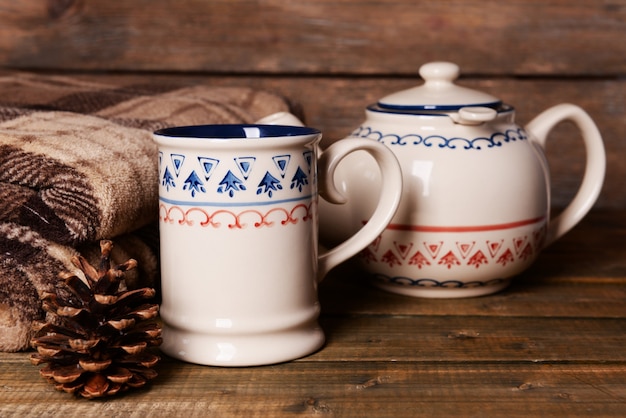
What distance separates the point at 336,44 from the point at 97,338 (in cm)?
74

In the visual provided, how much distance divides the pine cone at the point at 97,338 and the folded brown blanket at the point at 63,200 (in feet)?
0.14

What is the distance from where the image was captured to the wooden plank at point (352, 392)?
1.79 ft

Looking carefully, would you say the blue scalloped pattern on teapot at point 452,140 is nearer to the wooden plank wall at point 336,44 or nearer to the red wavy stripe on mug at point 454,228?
the red wavy stripe on mug at point 454,228

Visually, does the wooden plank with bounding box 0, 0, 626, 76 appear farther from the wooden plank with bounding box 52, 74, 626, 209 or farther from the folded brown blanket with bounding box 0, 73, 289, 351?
the folded brown blanket with bounding box 0, 73, 289, 351

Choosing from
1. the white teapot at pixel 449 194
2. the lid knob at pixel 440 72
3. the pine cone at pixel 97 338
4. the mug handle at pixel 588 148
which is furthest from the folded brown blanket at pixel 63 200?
the mug handle at pixel 588 148

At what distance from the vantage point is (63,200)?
0.63 m

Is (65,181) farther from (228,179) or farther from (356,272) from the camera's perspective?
(356,272)

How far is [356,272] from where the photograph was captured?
872 mm

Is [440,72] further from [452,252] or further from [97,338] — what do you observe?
[97,338]

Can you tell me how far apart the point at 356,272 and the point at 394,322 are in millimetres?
156

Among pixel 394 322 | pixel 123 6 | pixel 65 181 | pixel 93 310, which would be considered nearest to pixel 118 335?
pixel 93 310

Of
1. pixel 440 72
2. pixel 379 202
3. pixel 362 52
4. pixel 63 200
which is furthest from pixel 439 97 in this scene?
pixel 362 52

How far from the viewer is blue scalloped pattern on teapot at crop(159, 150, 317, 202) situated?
23.6 inches

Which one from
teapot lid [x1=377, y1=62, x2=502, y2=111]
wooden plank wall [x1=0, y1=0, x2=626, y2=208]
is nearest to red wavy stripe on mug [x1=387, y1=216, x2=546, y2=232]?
teapot lid [x1=377, y1=62, x2=502, y2=111]
